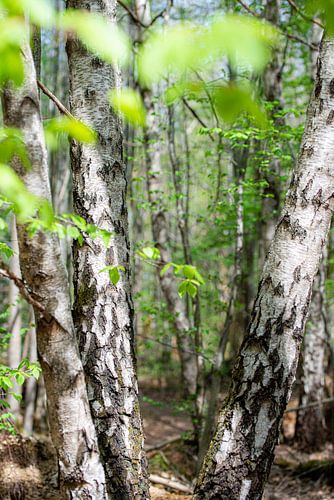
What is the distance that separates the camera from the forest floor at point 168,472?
13.8ft

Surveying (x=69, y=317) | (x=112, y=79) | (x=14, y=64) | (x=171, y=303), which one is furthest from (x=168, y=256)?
(x=14, y=64)

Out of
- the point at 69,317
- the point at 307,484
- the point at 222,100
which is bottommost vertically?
the point at 307,484

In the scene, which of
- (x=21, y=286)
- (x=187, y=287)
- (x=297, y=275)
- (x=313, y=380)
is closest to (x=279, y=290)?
(x=297, y=275)

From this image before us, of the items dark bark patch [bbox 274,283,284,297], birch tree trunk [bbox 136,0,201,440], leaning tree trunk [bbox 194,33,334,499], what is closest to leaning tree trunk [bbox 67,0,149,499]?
leaning tree trunk [bbox 194,33,334,499]

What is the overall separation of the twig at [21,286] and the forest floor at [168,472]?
247cm

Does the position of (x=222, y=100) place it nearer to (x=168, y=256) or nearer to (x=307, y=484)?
(x=307, y=484)

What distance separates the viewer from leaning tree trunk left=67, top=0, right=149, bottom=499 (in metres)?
1.96

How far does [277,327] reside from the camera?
1963 millimetres

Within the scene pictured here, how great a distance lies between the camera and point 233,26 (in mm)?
720

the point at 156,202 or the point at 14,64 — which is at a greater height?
the point at 156,202

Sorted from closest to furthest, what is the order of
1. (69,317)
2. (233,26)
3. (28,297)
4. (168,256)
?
(233,26)
(28,297)
(69,317)
(168,256)

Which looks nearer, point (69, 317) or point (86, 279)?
point (69, 317)

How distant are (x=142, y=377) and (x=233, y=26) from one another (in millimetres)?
15392

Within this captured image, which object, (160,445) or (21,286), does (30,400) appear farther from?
(21,286)
